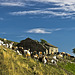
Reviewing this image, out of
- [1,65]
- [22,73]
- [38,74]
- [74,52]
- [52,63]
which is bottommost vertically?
[74,52]

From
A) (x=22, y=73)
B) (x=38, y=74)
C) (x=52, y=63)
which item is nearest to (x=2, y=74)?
(x=22, y=73)

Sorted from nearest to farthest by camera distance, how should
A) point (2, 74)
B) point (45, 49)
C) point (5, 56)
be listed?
1. point (2, 74)
2. point (5, 56)
3. point (45, 49)

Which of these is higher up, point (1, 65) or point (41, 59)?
point (1, 65)

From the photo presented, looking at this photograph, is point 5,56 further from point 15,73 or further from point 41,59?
point 41,59

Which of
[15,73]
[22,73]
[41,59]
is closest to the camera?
[15,73]

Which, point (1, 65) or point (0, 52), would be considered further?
point (0, 52)

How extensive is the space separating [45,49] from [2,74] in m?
46.5

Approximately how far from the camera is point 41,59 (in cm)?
3738

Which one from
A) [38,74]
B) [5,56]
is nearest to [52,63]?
[38,74]

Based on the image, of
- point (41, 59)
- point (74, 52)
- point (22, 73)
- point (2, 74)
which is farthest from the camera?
point (74, 52)

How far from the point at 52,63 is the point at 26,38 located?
32.8 m

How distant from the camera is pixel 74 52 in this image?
9481 centimetres

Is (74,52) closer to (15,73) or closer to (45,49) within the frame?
(45,49)

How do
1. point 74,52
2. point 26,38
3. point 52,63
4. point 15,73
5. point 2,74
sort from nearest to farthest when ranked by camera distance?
1. point 2,74
2. point 15,73
3. point 52,63
4. point 26,38
5. point 74,52
